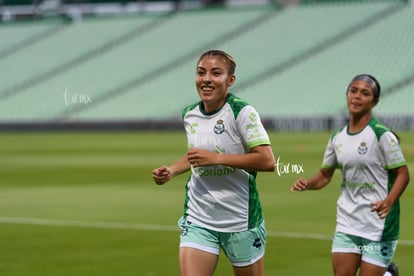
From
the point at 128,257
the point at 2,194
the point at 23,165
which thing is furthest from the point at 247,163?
the point at 23,165

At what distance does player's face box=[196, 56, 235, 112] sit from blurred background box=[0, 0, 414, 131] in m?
33.1

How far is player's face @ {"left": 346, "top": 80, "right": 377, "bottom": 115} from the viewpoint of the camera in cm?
802

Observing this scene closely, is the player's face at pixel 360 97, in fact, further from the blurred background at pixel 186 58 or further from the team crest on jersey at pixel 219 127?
the blurred background at pixel 186 58

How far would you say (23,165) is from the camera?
27.4 meters

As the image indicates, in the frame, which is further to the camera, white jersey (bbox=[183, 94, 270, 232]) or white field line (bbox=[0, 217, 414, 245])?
white field line (bbox=[0, 217, 414, 245])

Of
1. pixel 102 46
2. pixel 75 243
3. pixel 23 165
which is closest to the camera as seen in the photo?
pixel 75 243

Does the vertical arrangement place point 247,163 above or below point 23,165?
above

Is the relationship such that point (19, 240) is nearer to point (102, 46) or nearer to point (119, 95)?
point (119, 95)

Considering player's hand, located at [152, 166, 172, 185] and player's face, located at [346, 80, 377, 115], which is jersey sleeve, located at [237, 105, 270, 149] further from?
player's face, located at [346, 80, 377, 115]

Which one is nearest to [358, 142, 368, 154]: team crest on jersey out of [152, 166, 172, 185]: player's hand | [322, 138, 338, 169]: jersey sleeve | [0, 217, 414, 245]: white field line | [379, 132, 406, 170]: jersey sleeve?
[379, 132, 406, 170]: jersey sleeve

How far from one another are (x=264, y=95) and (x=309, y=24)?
21.6 ft

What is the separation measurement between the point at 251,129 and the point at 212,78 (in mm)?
403

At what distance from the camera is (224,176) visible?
7.20 metres

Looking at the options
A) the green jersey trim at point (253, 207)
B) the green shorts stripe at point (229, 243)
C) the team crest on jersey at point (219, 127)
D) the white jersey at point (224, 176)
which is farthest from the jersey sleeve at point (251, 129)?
the green shorts stripe at point (229, 243)
